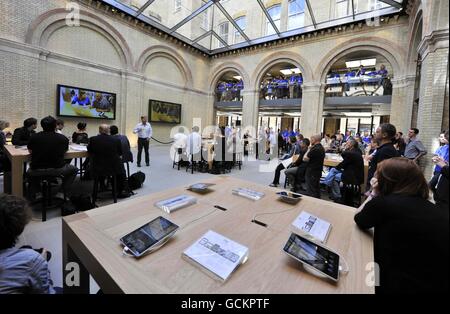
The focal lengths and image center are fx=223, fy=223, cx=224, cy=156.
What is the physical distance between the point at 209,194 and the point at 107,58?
422 inches

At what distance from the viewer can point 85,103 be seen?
955cm

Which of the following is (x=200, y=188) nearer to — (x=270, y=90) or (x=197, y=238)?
(x=197, y=238)

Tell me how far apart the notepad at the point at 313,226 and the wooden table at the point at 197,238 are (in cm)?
5

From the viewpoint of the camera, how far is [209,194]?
2232 mm

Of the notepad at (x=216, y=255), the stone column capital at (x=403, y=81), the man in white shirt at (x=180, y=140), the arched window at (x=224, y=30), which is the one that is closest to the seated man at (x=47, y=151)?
the notepad at (x=216, y=255)

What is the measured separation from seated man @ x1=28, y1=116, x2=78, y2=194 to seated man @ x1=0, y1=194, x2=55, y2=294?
243 cm

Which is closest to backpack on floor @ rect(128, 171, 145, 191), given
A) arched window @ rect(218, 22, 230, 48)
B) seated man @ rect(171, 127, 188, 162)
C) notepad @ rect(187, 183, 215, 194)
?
seated man @ rect(171, 127, 188, 162)

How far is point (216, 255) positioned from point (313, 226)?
80 centimetres

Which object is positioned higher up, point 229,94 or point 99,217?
point 229,94

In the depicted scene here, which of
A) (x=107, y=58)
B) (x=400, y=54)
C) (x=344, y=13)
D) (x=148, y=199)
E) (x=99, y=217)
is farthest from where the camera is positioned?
(x=344, y=13)

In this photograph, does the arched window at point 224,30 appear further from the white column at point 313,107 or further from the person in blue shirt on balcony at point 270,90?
the white column at point 313,107
